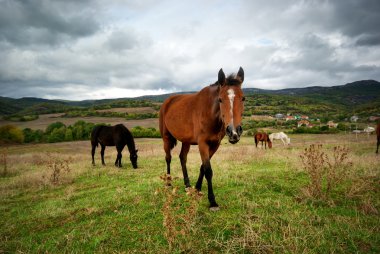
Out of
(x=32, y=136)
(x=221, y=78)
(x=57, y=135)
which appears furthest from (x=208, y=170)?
(x=32, y=136)

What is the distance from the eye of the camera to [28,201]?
7270 millimetres

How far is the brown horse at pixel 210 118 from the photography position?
13.6ft

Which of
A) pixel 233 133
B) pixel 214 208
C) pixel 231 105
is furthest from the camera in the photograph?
pixel 214 208

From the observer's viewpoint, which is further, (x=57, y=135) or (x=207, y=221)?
(x=57, y=135)

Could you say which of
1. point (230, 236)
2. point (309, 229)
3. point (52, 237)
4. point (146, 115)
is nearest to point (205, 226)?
point (230, 236)

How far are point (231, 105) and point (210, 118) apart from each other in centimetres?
98

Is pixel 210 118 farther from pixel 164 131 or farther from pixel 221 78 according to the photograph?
pixel 164 131

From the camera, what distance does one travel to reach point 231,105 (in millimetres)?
4145

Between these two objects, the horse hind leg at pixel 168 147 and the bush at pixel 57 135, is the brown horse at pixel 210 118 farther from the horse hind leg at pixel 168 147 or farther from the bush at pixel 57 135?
the bush at pixel 57 135

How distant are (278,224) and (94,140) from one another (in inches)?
639

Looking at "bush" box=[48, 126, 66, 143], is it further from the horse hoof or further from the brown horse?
the horse hoof

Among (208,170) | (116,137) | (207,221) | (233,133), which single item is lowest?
(207,221)

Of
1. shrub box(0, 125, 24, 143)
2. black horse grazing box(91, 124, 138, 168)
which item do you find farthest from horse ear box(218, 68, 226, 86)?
shrub box(0, 125, 24, 143)

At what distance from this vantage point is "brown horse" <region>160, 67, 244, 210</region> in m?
4.14
